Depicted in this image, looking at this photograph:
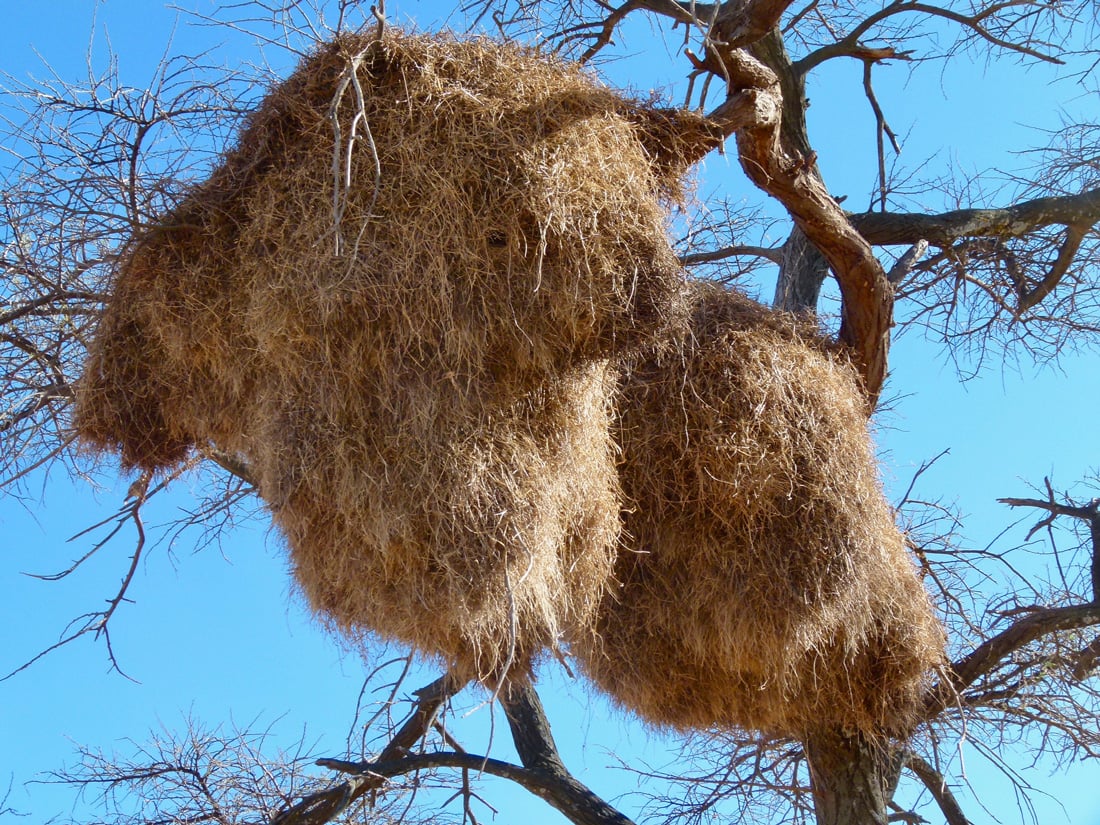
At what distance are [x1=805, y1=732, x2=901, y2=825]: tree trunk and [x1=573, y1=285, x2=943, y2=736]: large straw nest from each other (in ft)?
1.69

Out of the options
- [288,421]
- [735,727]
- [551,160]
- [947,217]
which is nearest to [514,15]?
[947,217]

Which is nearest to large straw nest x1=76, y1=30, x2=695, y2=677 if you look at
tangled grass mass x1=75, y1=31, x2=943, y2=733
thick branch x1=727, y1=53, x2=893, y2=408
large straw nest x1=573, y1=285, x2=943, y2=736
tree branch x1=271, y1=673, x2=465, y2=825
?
tangled grass mass x1=75, y1=31, x2=943, y2=733

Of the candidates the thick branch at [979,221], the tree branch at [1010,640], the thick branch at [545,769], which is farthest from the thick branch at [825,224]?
the thick branch at [545,769]

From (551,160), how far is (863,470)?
53.5 inches

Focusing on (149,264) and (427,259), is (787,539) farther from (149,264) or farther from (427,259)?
(149,264)

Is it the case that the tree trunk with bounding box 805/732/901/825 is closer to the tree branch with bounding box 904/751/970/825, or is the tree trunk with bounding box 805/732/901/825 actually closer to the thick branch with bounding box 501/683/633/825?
the tree branch with bounding box 904/751/970/825

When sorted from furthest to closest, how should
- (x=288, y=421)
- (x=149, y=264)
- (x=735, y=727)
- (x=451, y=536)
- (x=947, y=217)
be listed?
1. (x=947, y=217)
2. (x=735, y=727)
3. (x=149, y=264)
4. (x=288, y=421)
5. (x=451, y=536)

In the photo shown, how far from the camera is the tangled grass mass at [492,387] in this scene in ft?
8.93

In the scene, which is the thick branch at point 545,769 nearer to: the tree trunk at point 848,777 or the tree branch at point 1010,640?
the tree trunk at point 848,777

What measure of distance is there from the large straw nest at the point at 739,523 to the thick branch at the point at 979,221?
4.30 feet

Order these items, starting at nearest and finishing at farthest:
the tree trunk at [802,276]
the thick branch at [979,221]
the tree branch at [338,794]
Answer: the tree branch at [338,794], the thick branch at [979,221], the tree trunk at [802,276]

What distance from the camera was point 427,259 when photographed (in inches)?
107

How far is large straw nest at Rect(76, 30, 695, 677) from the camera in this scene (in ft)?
8.89

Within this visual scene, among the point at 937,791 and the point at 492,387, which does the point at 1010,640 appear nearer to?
the point at 937,791
